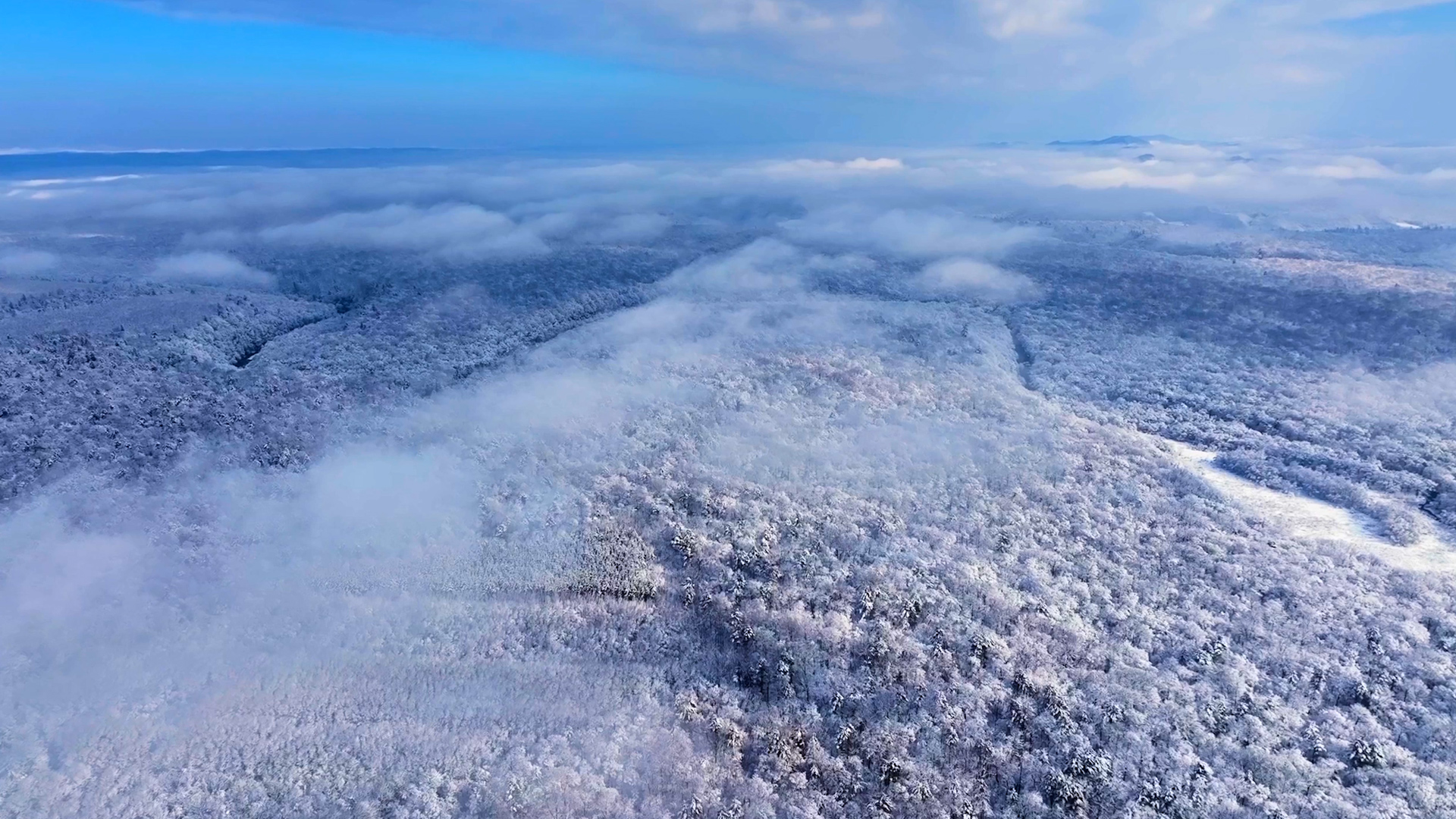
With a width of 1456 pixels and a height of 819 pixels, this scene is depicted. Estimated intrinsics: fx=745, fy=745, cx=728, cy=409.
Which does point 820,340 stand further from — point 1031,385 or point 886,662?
point 886,662

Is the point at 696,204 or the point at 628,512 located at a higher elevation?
the point at 696,204

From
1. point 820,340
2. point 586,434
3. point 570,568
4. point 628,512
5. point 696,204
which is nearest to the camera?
point 570,568

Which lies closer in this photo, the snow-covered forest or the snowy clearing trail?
the snow-covered forest

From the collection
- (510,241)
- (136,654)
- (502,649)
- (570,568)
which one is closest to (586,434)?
(570,568)

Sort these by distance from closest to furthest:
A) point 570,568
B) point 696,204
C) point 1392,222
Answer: point 570,568
point 1392,222
point 696,204

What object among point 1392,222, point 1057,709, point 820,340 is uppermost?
point 1392,222

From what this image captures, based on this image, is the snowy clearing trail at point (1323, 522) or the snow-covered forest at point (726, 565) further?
the snowy clearing trail at point (1323, 522)

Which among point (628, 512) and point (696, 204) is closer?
point (628, 512)

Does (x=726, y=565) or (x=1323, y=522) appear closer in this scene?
(x=726, y=565)
